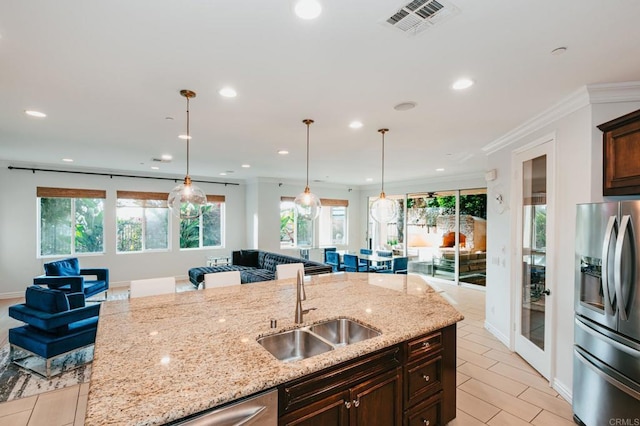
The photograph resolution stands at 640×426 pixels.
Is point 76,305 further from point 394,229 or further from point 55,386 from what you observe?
point 394,229

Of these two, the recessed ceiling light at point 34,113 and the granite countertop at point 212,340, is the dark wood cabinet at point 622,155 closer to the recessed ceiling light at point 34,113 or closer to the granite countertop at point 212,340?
the granite countertop at point 212,340

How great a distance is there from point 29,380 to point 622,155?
225 inches

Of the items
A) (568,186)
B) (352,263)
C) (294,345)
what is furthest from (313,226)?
(294,345)

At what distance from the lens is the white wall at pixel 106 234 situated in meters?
5.99

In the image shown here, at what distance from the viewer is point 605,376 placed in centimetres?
213

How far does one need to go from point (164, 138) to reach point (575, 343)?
199 inches

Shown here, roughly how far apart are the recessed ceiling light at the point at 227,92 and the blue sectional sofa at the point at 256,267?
9.92ft

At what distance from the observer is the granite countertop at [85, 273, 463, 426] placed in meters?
1.23

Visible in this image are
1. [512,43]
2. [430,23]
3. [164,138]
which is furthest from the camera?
[164,138]

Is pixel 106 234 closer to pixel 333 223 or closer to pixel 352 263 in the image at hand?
pixel 352 263

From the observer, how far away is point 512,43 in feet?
6.04

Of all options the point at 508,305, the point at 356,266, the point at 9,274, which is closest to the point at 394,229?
the point at 356,266

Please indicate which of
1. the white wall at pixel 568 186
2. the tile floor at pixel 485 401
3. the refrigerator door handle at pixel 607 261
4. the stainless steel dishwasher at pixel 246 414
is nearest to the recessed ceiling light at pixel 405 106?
the white wall at pixel 568 186

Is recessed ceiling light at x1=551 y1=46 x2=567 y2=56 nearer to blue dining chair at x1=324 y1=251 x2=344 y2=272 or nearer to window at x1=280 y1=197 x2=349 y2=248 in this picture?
blue dining chair at x1=324 y1=251 x2=344 y2=272
